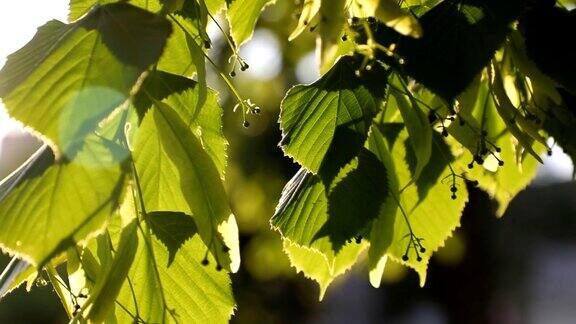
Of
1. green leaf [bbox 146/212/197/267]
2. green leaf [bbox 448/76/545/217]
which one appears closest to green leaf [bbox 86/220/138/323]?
green leaf [bbox 146/212/197/267]

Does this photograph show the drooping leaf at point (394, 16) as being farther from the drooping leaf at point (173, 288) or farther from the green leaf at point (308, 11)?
the drooping leaf at point (173, 288)

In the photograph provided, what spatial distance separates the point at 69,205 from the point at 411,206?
443mm

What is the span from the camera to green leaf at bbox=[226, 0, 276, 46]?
81 centimetres

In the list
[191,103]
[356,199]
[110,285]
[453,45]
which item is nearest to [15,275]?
[110,285]

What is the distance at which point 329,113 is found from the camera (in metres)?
0.82

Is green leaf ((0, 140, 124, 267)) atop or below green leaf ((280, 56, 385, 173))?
atop

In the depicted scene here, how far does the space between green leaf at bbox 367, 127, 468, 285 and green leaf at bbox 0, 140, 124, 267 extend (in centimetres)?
33

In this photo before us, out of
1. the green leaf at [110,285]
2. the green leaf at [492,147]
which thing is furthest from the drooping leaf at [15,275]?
the green leaf at [492,147]

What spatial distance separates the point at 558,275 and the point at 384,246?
1143 centimetres

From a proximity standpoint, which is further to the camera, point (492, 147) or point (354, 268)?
point (354, 268)

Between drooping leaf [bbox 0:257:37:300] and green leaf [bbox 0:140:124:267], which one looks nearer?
green leaf [bbox 0:140:124:267]

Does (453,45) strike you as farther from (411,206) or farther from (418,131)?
(411,206)

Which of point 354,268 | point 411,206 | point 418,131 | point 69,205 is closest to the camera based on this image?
point 69,205

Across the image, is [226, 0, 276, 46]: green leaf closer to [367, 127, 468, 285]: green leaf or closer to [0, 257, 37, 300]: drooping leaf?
[367, 127, 468, 285]: green leaf
